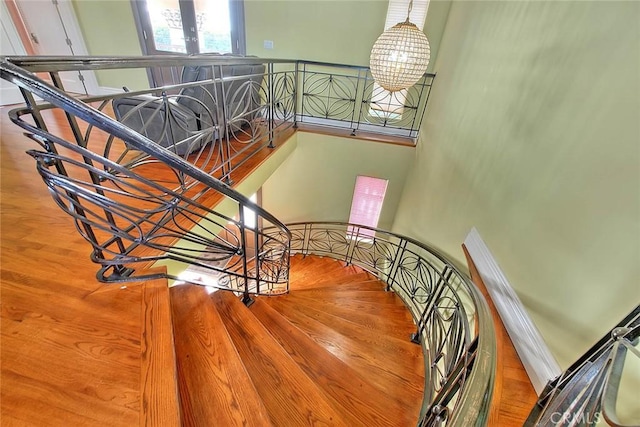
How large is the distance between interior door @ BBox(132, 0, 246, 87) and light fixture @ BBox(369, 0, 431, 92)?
2861 millimetres

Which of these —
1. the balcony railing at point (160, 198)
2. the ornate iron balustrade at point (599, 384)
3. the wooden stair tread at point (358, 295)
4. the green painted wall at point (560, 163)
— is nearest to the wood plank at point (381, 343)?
the balcony railing at point (160, 198)

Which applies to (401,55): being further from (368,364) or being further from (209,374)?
(209,374)

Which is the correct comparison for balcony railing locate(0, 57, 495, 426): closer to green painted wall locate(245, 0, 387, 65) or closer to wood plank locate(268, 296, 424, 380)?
wood plank locate(268, 296, 424, 380)

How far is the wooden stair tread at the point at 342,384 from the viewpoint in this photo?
1.43 m

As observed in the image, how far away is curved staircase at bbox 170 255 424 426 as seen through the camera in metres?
1.12

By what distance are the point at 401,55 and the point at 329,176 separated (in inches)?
92.7

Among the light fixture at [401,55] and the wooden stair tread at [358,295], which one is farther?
the wooden stair tread at [358,295]

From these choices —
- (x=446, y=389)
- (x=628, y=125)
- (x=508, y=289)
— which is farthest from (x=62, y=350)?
(x=628, y=125)

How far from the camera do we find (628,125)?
0.96m

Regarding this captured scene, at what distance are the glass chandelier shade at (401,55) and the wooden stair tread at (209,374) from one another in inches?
96.2

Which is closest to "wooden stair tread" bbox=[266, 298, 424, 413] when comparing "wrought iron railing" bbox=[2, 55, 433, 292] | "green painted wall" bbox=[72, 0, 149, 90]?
"wrought iron railing" bbox=[2, 55, 433, 292]

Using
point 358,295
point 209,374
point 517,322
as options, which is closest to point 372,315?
point 358,295

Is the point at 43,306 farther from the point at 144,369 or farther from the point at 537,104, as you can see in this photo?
the point at 537,104

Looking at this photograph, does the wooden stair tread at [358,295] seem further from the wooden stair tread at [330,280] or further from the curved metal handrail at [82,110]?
the curved metal handrail at [82,110]
